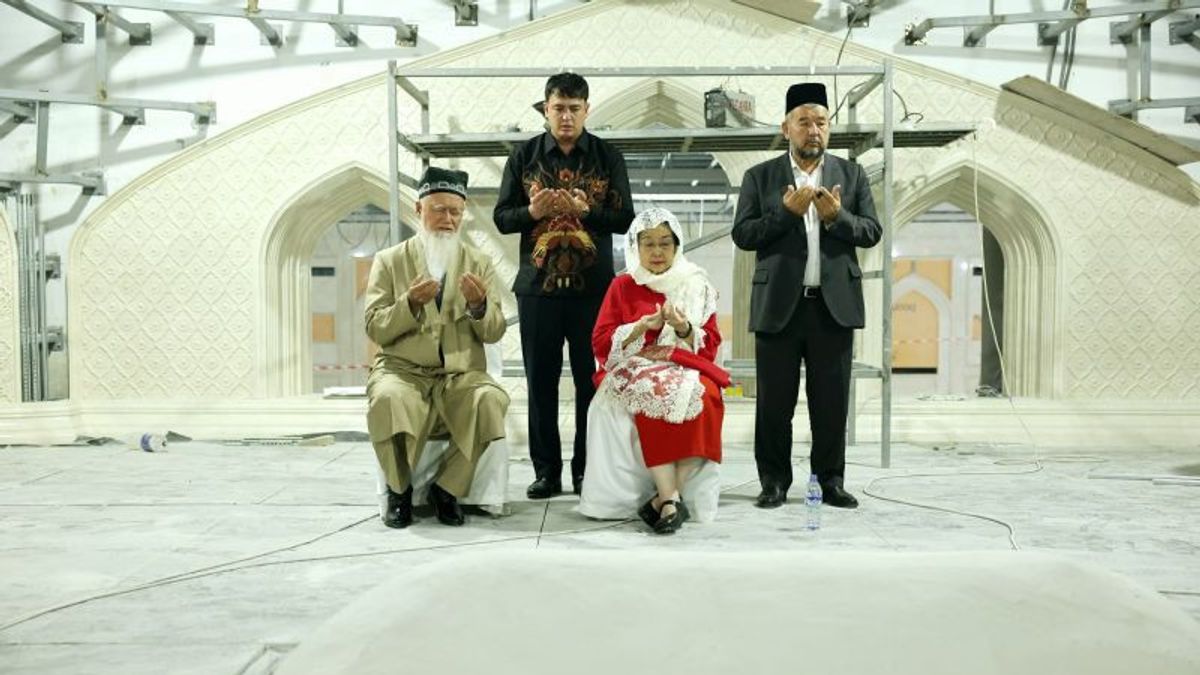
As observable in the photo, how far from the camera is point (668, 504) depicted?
10.4 ft

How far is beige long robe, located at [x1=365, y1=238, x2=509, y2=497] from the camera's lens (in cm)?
321

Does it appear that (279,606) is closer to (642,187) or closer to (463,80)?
(463,80)

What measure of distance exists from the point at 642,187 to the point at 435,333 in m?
7.85

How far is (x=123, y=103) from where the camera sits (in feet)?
19.2

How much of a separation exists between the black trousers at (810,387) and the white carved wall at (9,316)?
512 cm

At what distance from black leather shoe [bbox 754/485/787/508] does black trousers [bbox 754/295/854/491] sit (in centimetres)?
2

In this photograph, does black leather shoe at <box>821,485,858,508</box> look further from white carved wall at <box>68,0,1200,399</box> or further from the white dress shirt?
white carved wall at <box>68,0,1200,399</box>

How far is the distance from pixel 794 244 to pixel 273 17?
13.4 ft

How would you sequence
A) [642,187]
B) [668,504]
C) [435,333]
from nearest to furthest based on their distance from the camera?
[668,504], [435,333], [642,187]

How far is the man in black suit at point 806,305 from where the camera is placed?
11.5 ft

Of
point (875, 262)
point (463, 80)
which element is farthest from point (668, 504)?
point (463, 80)

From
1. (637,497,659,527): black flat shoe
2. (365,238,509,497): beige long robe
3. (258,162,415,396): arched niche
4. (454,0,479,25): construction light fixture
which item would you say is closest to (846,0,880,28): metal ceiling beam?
(454,0,479,25): construction light fixture

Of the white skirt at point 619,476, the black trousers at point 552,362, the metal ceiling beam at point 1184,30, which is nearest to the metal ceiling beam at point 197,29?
the black trousers at point 552,362

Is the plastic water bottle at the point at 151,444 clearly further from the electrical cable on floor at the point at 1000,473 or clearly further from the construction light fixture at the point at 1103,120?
the construction light fixture at the point at 1103,120
